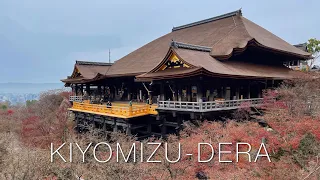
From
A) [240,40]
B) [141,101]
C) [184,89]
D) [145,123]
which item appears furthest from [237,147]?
[141,101]

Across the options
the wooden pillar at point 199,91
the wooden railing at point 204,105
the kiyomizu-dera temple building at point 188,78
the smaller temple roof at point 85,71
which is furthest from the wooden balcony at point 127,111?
the smaller temple roof at point 85,71

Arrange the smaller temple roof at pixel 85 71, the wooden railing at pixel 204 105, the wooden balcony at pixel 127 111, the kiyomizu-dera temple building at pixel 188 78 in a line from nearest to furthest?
the wooden railing at pixel 204 105 < the kiyomizu-dera temple building at pixel 188 78 < the wooden balcony at pixel 127 111 < the smaller temple roof at pixel 85 71

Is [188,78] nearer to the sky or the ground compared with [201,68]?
nearer to the ground

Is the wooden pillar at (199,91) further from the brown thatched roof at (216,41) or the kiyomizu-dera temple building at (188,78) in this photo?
the brown thatched roof at (216,41)

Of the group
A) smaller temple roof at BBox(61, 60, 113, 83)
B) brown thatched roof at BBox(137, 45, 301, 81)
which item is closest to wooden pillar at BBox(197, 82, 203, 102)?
brown thatched roof at BBox(137, 45, 301, 81)

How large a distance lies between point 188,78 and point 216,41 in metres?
7.97

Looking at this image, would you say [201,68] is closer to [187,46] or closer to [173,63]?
[173,63]

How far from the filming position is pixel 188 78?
1569cm

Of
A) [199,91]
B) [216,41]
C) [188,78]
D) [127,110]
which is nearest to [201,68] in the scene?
[199,91]

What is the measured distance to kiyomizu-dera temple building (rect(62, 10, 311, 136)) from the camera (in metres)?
15.7

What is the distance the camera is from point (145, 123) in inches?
741

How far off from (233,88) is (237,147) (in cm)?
872

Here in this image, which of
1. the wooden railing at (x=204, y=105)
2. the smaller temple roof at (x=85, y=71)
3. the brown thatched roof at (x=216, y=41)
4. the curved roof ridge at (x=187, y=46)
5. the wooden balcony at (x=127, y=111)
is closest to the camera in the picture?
the wooden railing at (x=204, y=105)

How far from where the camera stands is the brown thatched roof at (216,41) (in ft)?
65.4
